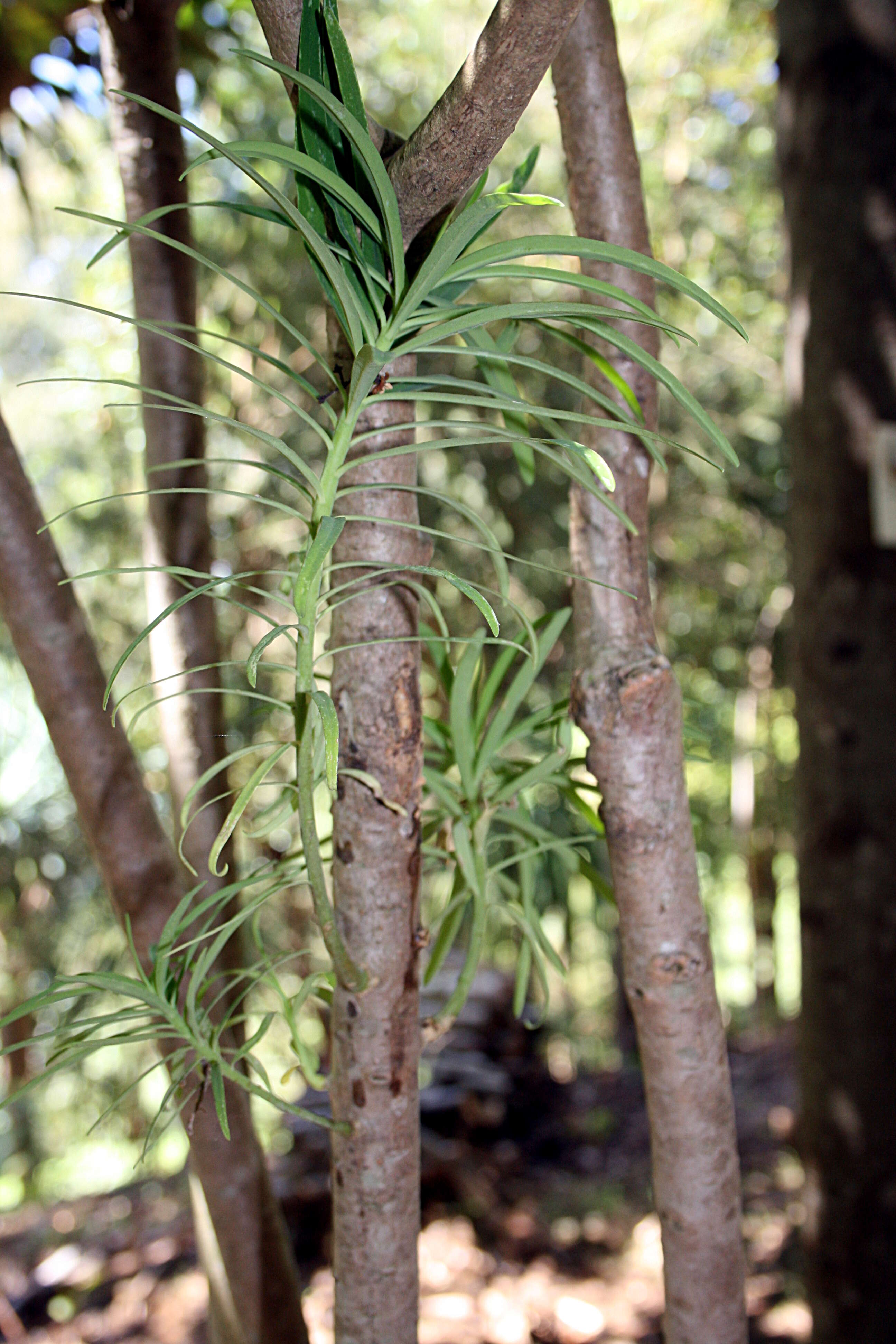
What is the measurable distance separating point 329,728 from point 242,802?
0.16ft

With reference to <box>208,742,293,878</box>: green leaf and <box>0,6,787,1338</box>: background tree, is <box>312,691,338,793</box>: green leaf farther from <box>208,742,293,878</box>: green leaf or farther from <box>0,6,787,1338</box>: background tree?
<box>0,6,787,1338</box>: background tree

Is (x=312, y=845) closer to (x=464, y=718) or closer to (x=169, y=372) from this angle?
(x=464, y=718)

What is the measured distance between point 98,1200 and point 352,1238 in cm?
142

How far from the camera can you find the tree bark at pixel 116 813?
0.41m

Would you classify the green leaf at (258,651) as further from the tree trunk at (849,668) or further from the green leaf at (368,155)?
the tree trunk at (849,668)

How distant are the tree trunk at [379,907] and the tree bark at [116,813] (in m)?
0.08

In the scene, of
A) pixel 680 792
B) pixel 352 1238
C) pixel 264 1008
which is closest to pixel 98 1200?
pixel 264 1008

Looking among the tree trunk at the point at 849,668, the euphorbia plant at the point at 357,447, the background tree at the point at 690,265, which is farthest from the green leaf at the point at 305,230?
the background tree at the point at 690,265

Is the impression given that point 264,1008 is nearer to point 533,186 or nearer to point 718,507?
point 718,507

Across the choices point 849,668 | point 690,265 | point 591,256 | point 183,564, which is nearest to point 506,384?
point 591,256

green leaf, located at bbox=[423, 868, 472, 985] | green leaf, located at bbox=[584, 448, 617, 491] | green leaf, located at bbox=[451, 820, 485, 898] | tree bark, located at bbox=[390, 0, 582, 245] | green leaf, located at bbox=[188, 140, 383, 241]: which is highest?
tree bark, located at bbox=[390, 0, 582, 245]

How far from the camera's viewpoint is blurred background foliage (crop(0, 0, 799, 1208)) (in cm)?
171

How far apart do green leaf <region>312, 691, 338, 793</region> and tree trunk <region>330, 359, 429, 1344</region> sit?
67 mm

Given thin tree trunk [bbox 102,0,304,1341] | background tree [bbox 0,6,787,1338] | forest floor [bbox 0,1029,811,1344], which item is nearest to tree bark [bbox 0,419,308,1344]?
thin tree trunk [bbox 102,0,304,1341]
